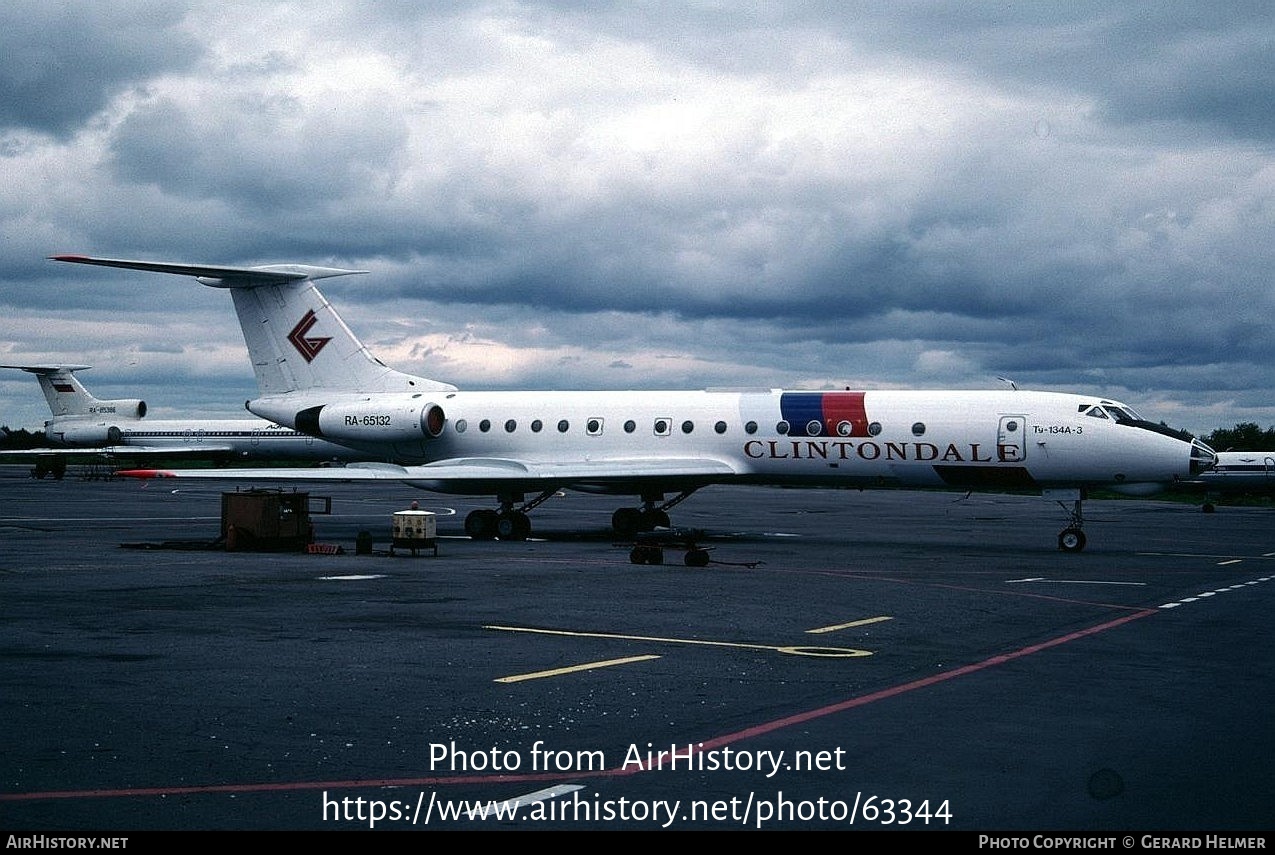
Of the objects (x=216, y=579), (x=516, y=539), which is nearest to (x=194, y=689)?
(x=216, y=579)

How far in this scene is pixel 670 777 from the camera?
27.4ft

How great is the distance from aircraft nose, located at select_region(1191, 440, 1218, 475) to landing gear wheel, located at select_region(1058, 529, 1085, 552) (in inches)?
109

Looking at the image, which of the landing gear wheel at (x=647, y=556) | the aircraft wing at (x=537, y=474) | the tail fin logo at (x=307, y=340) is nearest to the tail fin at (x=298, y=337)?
the tail fin logo at (x=307, y=340)

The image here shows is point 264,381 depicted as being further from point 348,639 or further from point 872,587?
point 348,639

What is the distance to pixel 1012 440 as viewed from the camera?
99.3ft

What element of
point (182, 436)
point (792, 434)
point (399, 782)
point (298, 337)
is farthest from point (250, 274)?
point (182, 436)

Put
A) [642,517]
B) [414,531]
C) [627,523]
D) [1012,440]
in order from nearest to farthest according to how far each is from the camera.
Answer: [414,531]
[1012,440]
[627,523]
[642,517]

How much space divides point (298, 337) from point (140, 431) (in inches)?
2464

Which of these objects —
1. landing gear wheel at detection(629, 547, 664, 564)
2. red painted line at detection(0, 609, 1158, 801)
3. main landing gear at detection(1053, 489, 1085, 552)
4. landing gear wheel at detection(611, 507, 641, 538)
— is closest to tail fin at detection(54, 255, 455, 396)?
landing gear wheel at detection(611, 507, 641, 538)

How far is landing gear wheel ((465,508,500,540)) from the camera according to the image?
33.9 metres

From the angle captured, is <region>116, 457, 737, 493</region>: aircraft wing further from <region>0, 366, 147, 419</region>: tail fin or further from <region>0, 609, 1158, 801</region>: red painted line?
<region>0, 366, 147, 419</region>: tail fin

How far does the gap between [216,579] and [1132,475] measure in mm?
19644

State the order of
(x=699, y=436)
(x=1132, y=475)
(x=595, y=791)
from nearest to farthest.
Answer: (x=595, y=791) → (x=1132, y=475) → (x=699, y=436)

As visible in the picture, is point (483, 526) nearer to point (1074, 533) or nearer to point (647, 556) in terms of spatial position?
point (647, 556)
